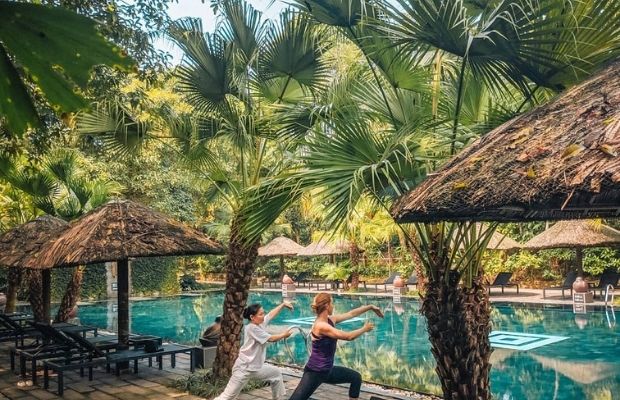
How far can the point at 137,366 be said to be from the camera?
336 inches

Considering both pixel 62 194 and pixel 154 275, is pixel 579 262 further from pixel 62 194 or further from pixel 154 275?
pixel 154 275

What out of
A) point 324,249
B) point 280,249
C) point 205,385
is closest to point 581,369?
point 205,385

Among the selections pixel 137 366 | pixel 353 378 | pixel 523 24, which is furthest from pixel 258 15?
pixel 137 366

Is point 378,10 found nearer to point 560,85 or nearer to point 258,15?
point 560,85

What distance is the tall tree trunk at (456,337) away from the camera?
472 cm

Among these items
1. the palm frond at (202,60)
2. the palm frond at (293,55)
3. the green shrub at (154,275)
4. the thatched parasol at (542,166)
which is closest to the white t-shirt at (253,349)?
the thatched parasol at (542,166)

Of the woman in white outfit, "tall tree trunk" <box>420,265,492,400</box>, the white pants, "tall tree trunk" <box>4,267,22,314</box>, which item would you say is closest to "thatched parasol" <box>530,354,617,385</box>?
"tall tree trunk" <box>420,265,492,400</box>

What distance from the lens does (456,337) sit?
471 centimetres

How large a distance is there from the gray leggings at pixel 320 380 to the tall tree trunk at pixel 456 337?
0.97 metres

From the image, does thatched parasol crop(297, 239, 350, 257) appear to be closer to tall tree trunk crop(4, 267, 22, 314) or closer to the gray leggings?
tall tree trunk crop(4, 267, 22, 314)

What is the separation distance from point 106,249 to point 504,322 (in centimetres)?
1119

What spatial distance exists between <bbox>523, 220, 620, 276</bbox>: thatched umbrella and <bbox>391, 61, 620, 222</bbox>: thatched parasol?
15.6 metres

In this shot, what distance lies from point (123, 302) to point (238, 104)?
351 centimetres

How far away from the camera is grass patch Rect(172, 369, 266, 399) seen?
22.9 feet
